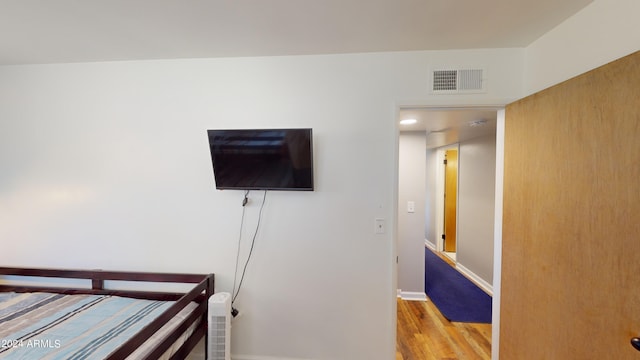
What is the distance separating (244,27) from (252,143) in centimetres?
69

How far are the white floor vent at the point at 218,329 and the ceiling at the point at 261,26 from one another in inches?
68.0

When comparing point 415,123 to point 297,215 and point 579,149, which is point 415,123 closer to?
point 579,149

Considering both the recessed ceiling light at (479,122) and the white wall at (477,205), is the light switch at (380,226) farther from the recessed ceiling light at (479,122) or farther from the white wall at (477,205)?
the white wall at (477,205)

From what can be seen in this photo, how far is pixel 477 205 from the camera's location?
11.0 ft

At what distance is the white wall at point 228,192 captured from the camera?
1.65m

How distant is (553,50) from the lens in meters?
1.34

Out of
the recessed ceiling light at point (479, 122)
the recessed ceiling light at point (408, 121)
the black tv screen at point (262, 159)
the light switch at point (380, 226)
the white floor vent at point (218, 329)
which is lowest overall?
the white floor vent at point (218, 329)

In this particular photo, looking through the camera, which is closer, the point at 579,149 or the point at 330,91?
the point at 579,149

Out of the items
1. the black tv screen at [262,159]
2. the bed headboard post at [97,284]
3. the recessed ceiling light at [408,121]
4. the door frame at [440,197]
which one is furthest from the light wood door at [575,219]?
the door frame at [440,197]

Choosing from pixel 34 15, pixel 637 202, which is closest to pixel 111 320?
pixel 34 15

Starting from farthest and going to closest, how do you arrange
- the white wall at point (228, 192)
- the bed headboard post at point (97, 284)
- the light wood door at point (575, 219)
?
the bed headboard post at point (97, 284) < the white wall at point (228, 192) < the light wood door at point (575, 219)

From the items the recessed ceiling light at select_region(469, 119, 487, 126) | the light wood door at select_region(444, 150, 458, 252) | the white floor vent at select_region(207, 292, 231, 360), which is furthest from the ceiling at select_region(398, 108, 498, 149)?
the white floor vent at select_region(207, 292, 231, 360)

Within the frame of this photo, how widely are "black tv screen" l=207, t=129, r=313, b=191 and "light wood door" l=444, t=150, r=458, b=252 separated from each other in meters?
3.98

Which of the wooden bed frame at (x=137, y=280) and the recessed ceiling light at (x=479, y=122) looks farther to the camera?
the recessed ceiling light at (x=479, y=122)
